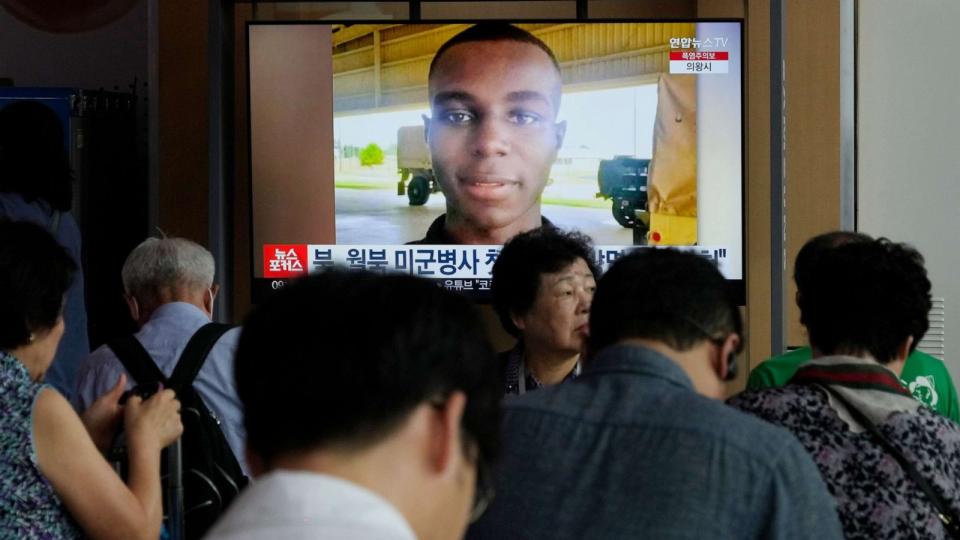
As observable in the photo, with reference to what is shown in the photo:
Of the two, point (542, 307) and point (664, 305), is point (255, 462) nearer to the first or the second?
point (664, 305)

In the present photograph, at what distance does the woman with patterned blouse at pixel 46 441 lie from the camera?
2162 millimetres

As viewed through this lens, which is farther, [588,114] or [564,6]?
[564,6]

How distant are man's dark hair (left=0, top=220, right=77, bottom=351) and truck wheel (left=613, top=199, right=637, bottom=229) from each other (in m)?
3.37

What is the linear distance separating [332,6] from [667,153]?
1.60 m

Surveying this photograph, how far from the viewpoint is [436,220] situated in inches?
217

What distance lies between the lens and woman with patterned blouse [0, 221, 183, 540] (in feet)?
7.09

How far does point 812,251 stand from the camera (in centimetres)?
280

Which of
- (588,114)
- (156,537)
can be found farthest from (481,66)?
(156,537)

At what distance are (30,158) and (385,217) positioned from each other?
4.96ft

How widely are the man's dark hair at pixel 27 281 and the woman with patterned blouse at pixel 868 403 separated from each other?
1.14 metres

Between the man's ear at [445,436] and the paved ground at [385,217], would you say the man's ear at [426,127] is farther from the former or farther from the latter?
the man's ear at [445,436]

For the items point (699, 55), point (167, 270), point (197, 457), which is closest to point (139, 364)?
point (197, 457)

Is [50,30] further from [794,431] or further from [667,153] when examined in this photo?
[794,431]

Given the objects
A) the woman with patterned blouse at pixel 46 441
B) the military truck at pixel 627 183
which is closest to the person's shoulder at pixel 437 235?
the military truck at pixel 627 183
